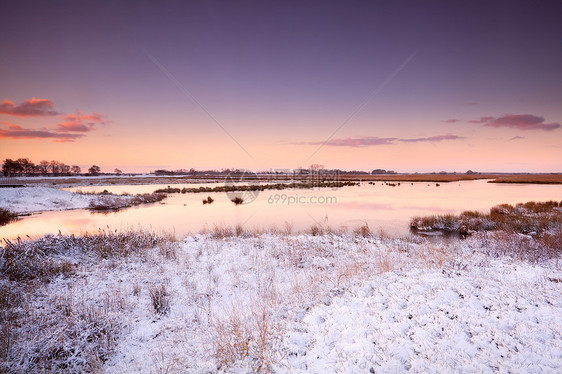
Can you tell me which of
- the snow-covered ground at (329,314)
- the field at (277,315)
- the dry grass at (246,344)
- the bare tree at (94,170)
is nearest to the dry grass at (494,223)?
the field at (277,315)

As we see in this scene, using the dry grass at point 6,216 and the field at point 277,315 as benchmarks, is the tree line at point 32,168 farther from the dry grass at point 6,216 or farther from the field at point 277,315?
the field at point 277,315

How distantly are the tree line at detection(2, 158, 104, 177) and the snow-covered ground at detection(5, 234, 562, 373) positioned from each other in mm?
124697

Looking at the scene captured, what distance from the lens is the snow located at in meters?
23.9

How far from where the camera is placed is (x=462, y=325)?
4617 mm

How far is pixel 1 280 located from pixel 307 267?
32.7ft

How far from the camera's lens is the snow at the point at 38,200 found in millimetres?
23938

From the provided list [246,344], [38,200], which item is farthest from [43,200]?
[246,344]

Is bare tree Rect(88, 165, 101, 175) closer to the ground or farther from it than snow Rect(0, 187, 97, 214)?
farther from it

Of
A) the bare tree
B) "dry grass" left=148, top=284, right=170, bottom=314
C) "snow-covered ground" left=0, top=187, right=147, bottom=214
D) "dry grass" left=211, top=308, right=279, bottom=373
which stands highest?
the bare tree

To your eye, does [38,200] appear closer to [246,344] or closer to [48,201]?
[48,201]

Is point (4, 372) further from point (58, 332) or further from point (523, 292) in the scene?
point (523, 292)

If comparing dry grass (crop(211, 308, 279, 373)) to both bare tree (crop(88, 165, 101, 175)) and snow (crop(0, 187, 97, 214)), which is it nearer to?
snow (crop(0, 187, 97, 214))

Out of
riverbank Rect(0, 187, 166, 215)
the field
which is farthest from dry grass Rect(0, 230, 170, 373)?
riverbank Rect(0, 187, 166, 215)

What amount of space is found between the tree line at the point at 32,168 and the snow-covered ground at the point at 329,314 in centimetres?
12470
